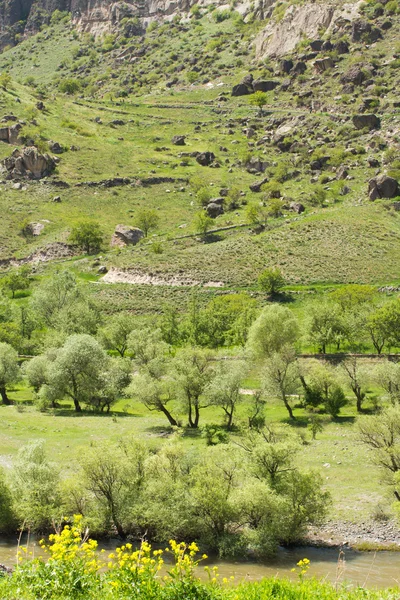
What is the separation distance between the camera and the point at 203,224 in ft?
376

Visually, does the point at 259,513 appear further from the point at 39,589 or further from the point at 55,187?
the point at 55,187

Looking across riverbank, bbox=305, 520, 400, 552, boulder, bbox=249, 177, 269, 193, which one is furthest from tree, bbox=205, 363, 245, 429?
boulder, bbox=249, 177, 269, 193

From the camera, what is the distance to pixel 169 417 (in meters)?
49.2

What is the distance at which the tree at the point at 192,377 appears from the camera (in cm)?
4812

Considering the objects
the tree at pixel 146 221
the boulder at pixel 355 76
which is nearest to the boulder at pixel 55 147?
the tree at pixel 146 221

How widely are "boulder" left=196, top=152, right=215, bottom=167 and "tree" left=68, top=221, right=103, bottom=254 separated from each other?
4997 cm

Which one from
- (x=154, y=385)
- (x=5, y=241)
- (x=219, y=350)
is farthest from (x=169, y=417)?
(x=5, y=241)

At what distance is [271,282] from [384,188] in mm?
46622

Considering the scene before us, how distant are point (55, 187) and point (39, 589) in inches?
5383

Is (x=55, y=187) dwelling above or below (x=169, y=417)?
above

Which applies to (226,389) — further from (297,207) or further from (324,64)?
(324,64)

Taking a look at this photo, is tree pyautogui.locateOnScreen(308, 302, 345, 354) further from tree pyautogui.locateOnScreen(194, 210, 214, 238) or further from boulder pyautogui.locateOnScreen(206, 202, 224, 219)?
boulder pyautogui.locateOnScreen(206, 202, 224, 219)

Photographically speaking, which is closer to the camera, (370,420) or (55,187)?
(370,420)

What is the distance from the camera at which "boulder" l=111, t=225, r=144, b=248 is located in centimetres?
11806
